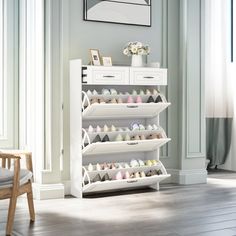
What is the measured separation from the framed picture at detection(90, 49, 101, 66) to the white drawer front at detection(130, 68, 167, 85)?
35 centimetres

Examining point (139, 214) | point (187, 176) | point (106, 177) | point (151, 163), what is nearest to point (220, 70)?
point (187, 176)

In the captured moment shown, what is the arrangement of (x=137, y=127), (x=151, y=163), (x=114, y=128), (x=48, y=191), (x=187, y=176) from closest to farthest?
(x=48, y=191) → (x=114, y=128) → (x=137, y=127) → (x=151, y=163) → (x=187, y=176)

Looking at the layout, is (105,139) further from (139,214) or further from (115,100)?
(139,214)

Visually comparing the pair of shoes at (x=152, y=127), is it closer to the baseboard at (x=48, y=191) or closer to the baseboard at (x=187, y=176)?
the baseboard at (x=187, y=176)

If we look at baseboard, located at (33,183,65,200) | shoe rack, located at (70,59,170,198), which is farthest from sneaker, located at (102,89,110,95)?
baseboard, located at (33,183,65,200)

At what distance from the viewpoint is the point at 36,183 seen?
4992 millimetres

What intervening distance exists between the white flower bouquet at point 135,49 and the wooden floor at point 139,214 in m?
1.47

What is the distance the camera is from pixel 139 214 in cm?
424

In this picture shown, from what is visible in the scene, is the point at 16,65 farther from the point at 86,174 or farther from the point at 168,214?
the point at 168,214

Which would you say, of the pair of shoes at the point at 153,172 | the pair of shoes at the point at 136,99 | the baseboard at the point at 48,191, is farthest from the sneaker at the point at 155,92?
the baseboard at the point at 48,191

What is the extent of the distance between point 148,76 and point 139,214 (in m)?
1.65

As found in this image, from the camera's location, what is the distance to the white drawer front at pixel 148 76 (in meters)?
5.22

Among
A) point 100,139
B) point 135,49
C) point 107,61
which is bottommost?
point 100,139

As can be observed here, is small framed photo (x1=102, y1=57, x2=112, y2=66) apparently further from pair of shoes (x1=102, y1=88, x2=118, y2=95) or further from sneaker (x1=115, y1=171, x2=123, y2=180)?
sneaker (x1=115, y1=171, x2=123, y2=180)
